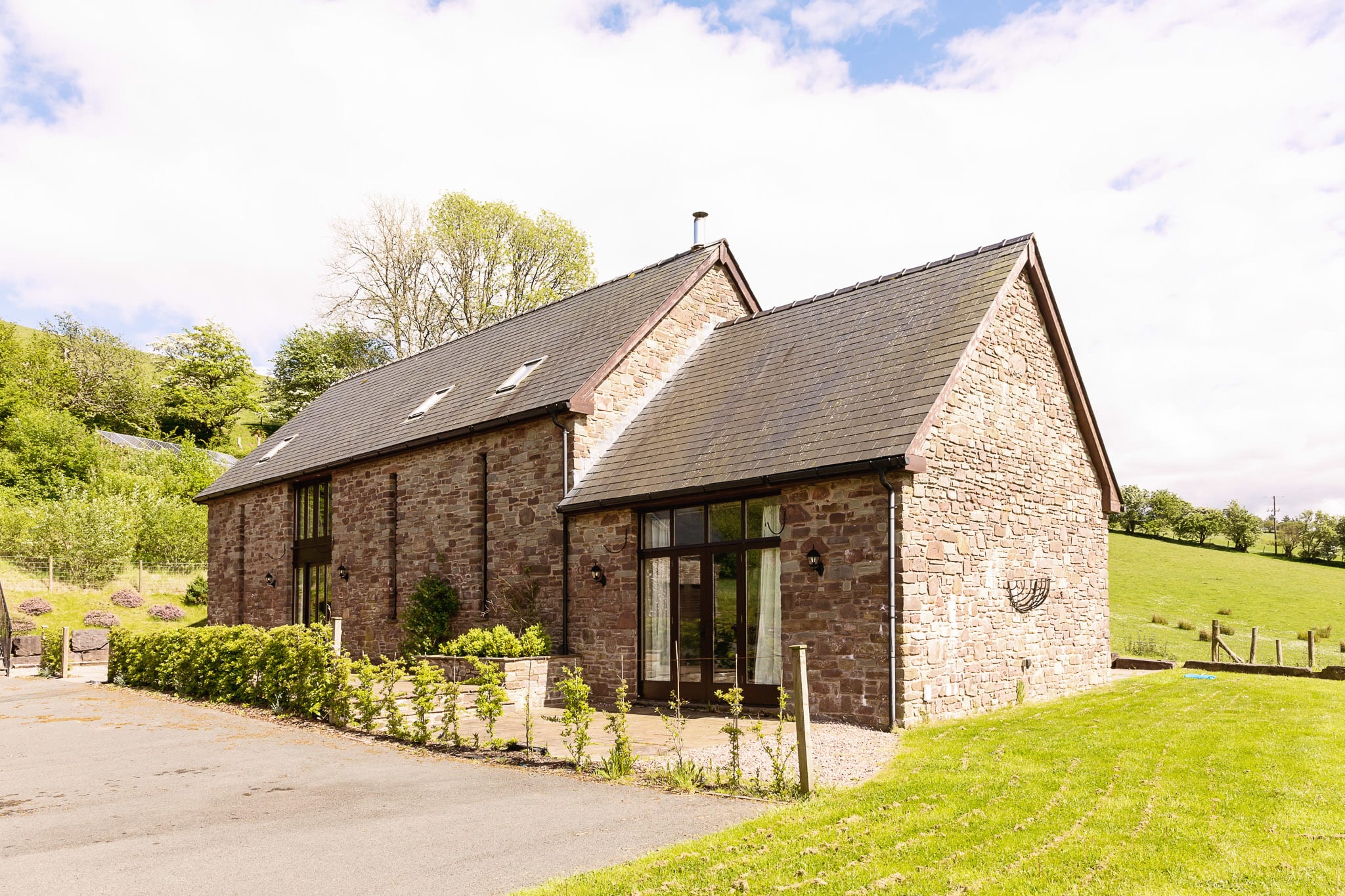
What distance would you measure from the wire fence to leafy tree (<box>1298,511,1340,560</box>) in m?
62.4

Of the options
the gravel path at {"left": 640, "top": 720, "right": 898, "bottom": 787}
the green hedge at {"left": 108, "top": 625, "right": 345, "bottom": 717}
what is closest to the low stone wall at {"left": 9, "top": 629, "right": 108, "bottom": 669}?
the green hedge at {"left": 108, "top": 625, "right": 345, "bottom": 717}

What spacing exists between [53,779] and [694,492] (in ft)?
26.1

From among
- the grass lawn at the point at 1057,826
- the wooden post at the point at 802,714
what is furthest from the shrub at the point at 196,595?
the wooden post at the point at 802,714

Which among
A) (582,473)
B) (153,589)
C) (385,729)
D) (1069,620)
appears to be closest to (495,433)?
(582,473)

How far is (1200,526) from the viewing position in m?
64.1

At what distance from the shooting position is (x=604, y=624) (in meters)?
14.8

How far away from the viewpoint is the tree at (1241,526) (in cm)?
6237

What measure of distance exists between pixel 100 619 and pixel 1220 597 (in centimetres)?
4466

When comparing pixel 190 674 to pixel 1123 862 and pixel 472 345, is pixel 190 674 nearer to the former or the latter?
pixel 472 345

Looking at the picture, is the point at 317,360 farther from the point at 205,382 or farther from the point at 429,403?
the point at 429,403

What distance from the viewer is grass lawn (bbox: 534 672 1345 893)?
210 inches

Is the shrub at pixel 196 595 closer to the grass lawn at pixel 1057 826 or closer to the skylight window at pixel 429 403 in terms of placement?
the skylight window at pixel 429 403

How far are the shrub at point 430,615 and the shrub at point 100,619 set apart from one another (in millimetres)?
15335

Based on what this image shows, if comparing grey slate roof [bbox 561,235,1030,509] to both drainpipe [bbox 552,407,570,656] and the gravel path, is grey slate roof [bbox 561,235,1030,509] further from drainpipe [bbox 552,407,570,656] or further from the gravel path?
the gravel path
